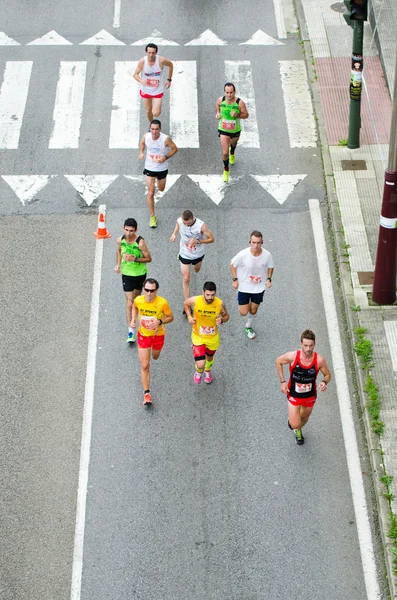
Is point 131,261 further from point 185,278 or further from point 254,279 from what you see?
point 254,279

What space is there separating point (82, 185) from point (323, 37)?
7.16 metres

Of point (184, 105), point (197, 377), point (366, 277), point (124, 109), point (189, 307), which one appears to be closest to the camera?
point (189, 307)

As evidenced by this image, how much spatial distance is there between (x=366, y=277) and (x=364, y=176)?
2987 mm

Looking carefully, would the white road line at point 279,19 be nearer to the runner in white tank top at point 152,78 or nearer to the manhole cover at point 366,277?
the runner in white tank top at point 152,78

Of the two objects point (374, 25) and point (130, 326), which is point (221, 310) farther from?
point (374, 25)

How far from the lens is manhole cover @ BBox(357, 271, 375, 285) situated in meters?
16.5

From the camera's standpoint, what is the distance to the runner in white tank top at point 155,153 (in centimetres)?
1745

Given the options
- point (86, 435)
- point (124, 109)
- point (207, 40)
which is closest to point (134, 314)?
point (86, 435)

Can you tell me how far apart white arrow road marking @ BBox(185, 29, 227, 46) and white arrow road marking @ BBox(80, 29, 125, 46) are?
1.53m

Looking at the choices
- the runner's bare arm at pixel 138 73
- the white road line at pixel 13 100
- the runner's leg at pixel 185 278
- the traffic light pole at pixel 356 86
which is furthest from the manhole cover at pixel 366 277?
the white road line at pixel 13 100

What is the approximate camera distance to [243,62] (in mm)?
22781

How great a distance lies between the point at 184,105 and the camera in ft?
70.3

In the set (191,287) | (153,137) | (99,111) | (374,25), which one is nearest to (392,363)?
(191,287)

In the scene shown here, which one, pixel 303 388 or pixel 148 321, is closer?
pixel 303 388
